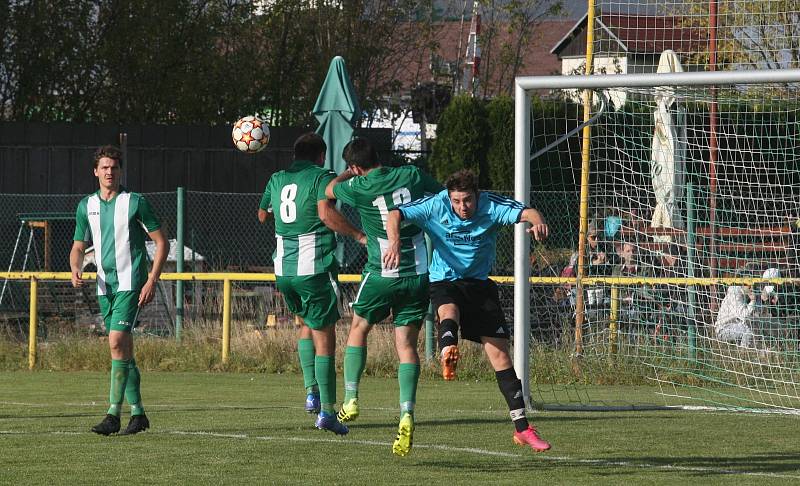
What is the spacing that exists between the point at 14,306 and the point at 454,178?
1154 centimetres

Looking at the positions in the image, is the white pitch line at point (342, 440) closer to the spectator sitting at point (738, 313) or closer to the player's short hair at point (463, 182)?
the player's short hair at point (463, 182)

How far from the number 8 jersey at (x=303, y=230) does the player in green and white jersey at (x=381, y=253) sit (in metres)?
0.54

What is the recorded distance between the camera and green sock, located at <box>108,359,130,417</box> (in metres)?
9.86

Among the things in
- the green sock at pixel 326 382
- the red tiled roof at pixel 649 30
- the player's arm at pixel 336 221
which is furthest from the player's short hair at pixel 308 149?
the red tiled roof at pixel 649 30

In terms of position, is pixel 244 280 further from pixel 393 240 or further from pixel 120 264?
pixel 393 240

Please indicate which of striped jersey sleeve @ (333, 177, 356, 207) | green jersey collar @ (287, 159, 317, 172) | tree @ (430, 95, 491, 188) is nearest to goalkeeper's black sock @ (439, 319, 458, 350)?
striped jersey sleeve @ (333, 177, 356, 207)

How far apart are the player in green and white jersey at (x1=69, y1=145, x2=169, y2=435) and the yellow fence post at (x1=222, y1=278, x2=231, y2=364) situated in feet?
18.7

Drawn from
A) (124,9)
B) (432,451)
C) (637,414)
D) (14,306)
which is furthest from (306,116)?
(432,451)

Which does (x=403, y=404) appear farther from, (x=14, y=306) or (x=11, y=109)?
(x=11, y=109)

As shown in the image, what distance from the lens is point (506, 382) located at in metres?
8.83

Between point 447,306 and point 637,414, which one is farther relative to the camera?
point 637,414

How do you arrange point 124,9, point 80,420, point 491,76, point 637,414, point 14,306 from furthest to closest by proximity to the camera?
point 491,76 < point 124,9 < point 14,306 < point 637,414 < point 80,420

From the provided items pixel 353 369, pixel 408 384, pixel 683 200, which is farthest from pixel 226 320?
pixel 408 384

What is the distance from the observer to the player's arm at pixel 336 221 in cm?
987
